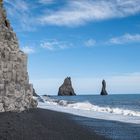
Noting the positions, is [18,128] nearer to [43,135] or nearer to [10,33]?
[43,135]

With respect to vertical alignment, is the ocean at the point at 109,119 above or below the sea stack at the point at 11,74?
below

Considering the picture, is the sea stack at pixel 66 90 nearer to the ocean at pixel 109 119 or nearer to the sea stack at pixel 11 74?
the ocean at pixel 109 119

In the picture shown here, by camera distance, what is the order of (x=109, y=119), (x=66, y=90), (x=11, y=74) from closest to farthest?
(x=11, y=74), (x=109, y=119), (x=66, y=90)

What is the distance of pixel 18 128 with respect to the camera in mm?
16203

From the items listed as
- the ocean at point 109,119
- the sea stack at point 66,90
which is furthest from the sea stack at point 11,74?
the sea stack at point 66,90

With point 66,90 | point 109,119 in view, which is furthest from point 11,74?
point 66,90

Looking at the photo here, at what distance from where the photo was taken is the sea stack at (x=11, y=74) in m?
24.5

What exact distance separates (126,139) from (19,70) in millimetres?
13839

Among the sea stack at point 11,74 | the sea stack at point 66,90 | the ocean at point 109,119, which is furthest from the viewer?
the sea stack at point 66,90

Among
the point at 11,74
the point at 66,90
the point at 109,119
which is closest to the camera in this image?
the point at 11,74

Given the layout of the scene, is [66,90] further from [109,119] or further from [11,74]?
[11,74]

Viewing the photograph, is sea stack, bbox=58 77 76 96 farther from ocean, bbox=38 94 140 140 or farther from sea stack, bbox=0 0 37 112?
sea stack, bbox=0 0 37 112

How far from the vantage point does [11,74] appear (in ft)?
85.8

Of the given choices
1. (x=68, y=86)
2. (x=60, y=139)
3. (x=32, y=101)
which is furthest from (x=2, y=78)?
(x=68, y=86)
